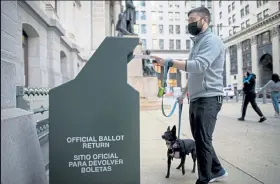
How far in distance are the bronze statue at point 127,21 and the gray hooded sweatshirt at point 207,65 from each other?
15172 mm

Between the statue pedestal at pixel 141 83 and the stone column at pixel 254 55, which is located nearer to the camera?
the statue pedestal at pixel 141 83

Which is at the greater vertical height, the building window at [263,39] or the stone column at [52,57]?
the building window at [263,39]

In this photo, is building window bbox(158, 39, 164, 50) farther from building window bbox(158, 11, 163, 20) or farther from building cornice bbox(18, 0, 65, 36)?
building cornice bbox(18, 0, 65, 36)

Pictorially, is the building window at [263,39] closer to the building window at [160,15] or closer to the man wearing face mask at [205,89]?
the man wearing face mask at [205,89]

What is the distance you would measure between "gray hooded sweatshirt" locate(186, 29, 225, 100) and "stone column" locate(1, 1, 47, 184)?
1.69 metres

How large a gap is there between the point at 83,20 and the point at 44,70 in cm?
1667

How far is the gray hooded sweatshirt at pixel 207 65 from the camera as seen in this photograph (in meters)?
2.49

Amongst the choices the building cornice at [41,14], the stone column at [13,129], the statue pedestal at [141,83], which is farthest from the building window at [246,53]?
the stone column at [13,129]

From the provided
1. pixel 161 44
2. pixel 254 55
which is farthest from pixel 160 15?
pixel 254 55

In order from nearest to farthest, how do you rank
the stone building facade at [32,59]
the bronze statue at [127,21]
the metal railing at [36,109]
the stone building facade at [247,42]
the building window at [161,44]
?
the stone building facade at [32,59]
the metal railing at [36,109]
the bronze statue at [127,21]
the stone building facade at [247,42]
the building window at [161,44]

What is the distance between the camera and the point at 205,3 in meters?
74.2

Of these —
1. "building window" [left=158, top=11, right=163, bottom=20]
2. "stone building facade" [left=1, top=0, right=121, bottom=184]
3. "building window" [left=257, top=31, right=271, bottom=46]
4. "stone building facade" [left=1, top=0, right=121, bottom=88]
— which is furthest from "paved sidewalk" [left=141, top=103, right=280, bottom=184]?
"building window" [left=158, top=11, right=163, bottom=20]

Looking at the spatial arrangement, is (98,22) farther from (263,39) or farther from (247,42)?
(247,42)

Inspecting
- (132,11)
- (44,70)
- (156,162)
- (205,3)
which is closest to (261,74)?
(132,11)
